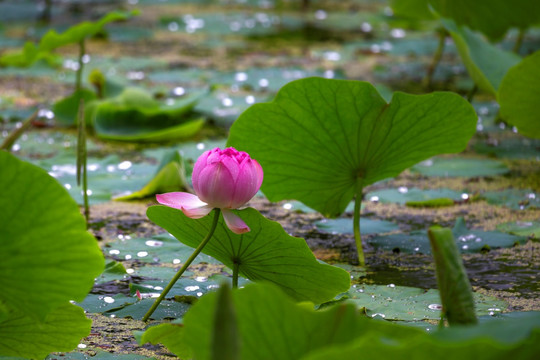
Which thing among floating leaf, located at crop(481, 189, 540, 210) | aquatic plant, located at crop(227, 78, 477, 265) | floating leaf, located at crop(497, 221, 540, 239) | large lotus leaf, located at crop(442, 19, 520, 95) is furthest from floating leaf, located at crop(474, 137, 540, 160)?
aquatic plant, located at crop(227, 78, 477, 265)

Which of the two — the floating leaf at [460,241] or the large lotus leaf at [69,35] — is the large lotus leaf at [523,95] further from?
the large lotus leaf at [69,35]

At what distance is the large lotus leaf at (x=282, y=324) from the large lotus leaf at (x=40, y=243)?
0.17 m

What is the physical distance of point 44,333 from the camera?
82 centimetres

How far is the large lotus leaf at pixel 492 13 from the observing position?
7.42 ft

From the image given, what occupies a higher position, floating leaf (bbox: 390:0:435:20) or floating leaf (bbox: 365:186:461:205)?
floating leaf (bbox: 390:0:435:20)

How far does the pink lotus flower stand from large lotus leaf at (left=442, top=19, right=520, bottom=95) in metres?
0.97

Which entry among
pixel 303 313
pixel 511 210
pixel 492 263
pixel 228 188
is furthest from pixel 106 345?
pixel 511 210

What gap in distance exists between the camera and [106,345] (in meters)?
0.94

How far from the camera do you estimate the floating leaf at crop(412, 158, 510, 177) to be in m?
1.82

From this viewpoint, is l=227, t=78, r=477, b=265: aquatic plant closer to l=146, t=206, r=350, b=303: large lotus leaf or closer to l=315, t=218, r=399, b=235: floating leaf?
l=315, t=218, r=399, b=235: floating leaf

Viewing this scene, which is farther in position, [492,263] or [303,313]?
[492,263]

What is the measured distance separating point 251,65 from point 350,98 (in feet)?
6.74

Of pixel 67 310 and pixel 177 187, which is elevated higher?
pixel 67 310

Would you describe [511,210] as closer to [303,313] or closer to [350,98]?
[350,98]
